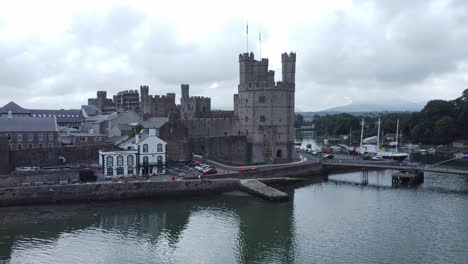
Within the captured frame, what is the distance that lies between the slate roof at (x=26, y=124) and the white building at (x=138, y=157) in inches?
383

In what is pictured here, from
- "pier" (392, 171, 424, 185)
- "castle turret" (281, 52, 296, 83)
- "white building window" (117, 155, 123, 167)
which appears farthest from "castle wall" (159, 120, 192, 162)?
"pier" (392, 171, 424, 185)

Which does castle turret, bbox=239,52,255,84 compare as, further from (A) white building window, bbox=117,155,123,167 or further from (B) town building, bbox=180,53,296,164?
(A) white building window, bbox=117,155,123,167

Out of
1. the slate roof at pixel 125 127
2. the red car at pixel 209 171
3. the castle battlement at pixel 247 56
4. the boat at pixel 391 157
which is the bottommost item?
the red car at pixel 209 171

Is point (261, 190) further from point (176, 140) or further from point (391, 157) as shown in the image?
point (391, 157)

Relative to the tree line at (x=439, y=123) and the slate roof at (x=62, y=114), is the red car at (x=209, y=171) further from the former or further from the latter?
the tree line at (x=439, y=123)

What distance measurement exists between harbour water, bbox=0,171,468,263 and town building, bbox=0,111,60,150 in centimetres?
1372

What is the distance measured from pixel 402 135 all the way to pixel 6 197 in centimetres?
8199

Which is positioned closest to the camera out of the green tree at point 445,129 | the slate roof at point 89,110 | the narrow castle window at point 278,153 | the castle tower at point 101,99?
the narrow castle window at point 278,153

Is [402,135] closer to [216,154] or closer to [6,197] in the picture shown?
[216,154]

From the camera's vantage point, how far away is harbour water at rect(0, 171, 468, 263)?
2298 centimetres

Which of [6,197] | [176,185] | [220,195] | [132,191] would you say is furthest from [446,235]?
[6,197]

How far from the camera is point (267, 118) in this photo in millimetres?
49281

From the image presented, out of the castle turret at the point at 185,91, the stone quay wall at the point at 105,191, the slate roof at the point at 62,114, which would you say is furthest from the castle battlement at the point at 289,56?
the slate roof at the point at 62,114

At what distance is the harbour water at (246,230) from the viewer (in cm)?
2298
